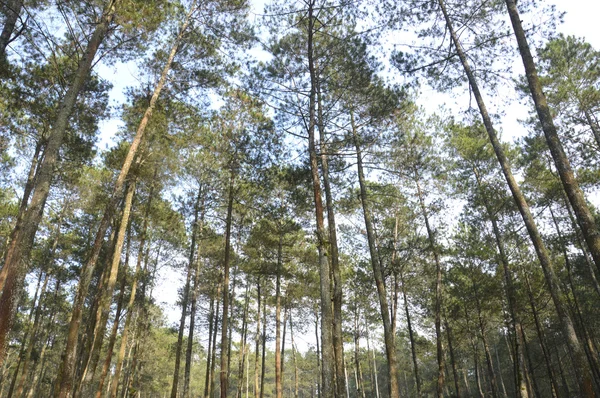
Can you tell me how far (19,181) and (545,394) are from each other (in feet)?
144

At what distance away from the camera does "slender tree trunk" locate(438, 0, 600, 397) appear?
5484 mm

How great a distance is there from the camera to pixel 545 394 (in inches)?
1192

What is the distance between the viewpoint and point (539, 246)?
23.5 feet

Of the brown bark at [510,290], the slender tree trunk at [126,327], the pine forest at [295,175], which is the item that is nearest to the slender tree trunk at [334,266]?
the pine forest at [295,175]

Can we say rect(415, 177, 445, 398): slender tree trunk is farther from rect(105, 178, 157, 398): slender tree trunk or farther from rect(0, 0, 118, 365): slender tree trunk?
rect(0, 0, 118, 365): slender tree trunk

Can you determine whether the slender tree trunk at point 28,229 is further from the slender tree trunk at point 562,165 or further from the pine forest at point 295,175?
the slender tree trunk at point 562,165

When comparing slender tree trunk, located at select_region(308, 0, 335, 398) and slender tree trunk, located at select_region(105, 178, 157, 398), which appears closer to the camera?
slender tree trunk, located at select_region(308, 0, 335, 398)

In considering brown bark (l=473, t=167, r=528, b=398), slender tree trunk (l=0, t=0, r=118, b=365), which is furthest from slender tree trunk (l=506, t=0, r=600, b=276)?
slender tree trunk (l=0, t=0, r=118, b=365)

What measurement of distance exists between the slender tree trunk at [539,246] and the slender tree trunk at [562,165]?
0.05 meters

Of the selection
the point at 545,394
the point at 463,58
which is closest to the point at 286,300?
the point at 463,58

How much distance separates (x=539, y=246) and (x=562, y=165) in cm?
211

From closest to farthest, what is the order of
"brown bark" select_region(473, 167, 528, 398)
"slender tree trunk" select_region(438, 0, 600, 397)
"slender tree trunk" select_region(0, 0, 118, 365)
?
"slender tree trunk" select_region(0, 0, 118, 365), "slender tree trunk" select_region(438, 0, 600, 397), "brown bark" select_region(473, 167, 528, 398)

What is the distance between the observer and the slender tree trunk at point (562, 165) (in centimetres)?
529

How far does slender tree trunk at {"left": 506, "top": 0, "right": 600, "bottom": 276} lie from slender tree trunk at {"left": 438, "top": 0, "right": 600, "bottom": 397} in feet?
0.17
